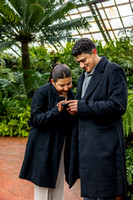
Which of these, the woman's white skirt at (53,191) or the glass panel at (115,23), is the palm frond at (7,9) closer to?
the woman's white skirt at (53,191)

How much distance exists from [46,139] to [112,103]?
26.8 inches

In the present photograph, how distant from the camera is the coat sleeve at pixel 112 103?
4.99 ft

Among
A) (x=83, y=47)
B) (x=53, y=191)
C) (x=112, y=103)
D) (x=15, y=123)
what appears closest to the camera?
(x=112, y=103)

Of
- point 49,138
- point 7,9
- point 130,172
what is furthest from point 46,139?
point 7,9

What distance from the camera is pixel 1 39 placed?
317 inches

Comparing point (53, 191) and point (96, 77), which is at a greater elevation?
point (96, 77)

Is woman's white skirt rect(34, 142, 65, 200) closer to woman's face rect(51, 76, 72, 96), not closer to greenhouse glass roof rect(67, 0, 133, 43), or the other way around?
woman's face rect(51, 76, 72, 96)

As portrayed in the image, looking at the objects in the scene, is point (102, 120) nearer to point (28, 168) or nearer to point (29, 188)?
point (28, 168)

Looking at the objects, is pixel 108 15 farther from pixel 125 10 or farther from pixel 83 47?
pixel 83 47

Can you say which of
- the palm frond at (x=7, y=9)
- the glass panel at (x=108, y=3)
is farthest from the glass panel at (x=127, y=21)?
the palm frond at (x=7, y=9)

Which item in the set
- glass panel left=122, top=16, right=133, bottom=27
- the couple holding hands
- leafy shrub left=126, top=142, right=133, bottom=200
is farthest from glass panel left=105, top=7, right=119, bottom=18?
the couple holding hands

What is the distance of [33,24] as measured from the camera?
7.53 m

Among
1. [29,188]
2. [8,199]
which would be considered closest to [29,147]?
[8,199]

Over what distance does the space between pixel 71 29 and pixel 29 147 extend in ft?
22.9
